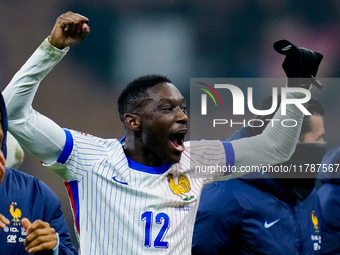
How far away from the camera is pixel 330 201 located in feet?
13.9

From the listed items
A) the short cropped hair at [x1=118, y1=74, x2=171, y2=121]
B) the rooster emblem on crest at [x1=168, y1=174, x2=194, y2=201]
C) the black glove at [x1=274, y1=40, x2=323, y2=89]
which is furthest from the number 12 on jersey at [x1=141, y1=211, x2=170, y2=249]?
the black glove at [x1=274, y1=40, x2=323, y2=89]

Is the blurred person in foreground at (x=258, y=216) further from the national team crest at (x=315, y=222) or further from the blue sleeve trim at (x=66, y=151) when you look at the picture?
the blue sleeve trim at (x=66, y=151)

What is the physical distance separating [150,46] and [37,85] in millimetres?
3752

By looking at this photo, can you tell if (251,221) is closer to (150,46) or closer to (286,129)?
(286,129)

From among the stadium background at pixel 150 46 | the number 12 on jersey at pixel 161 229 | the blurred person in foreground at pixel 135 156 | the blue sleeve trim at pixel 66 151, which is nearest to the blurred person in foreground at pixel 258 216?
the blurred person in foreground at pixel 135 156

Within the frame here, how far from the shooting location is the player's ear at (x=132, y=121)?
3018 mm

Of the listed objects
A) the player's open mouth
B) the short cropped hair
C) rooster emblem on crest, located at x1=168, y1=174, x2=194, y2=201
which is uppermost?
the short cropped hair

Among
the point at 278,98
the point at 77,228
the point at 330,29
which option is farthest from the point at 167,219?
the point at 330,29

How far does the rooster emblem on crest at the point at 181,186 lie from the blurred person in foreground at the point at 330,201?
1.46m

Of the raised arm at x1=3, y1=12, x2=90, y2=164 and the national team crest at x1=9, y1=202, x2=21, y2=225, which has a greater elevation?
the raised arm at x1=3, y1=12, x2=90, y2=164

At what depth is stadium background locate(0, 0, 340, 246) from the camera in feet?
19.7

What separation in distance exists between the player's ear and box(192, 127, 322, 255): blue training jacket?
60 cm

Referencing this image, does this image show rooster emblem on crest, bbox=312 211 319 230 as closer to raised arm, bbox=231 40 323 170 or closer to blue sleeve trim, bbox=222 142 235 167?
raised arm, bbox=231 40 323 170

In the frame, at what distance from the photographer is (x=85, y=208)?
279 centimetres
